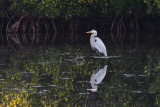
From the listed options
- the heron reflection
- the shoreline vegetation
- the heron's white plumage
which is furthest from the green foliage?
the heron reflection

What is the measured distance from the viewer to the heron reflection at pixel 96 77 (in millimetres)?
10056

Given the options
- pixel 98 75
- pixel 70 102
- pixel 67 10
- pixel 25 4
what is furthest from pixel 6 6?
pixel 70 102

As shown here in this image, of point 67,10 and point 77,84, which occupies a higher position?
point 67,10

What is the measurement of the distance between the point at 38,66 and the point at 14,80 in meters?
2.63

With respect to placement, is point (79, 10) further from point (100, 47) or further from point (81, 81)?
point (81, 81)

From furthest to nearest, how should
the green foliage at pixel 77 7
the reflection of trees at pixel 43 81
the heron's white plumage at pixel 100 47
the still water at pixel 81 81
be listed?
the green foliage at pixel 77 7, the heron's white plumage at pixel 100 47, the reflection of trees at pixel 43 81, the still water at pixel 81 81

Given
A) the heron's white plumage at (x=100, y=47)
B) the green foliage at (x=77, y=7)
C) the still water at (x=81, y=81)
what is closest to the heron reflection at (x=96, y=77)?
the still water at (x=81, y=81)

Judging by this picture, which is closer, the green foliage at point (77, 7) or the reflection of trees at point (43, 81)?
the reflection of trees at point (43, 81)

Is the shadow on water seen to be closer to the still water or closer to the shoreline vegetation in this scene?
the still water

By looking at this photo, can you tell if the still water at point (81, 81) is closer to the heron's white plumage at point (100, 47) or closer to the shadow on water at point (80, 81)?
the shadow on water at point (80, 81)

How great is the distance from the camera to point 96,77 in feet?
37.5

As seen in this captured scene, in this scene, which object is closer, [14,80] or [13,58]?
[14,80]

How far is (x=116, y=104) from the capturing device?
8211mm

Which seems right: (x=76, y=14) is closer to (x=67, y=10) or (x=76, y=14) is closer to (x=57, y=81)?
(x=67, y=10)
